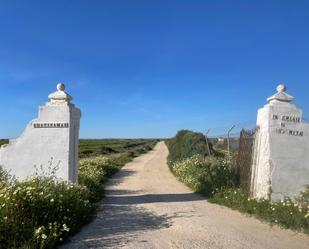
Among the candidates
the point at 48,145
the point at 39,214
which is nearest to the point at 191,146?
the point at 48,145

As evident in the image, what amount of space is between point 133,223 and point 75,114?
3817mm

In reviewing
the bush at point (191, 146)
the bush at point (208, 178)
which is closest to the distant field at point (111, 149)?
the bush at point (191, 146)

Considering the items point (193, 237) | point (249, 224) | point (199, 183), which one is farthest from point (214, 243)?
point (199, 183)

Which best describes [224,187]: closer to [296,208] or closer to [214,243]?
[296,208]

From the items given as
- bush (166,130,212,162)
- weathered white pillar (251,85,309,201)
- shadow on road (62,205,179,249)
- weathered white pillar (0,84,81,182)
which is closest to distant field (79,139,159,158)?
bush (166,130,212,162)

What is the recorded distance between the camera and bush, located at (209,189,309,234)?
8.87 metres

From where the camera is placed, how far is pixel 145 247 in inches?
284

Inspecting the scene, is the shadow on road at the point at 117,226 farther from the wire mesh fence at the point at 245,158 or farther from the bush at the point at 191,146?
the bush at the point at 191,146

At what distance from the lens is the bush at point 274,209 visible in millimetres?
8867

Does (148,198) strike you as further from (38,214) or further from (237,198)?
(38,214)

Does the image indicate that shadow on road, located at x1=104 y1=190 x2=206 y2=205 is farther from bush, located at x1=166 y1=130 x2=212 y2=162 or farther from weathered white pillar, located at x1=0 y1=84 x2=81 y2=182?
bush, located at x1=166 y1=130 x2=212 y2=162

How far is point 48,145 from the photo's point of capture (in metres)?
11.3

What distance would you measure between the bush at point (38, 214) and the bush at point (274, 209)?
3.94m

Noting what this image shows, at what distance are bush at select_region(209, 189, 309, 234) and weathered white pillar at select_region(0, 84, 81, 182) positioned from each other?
4334 millimetres
